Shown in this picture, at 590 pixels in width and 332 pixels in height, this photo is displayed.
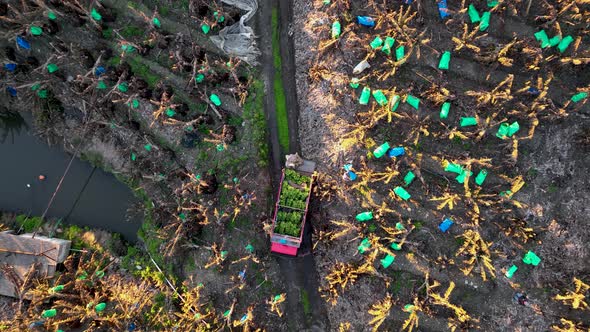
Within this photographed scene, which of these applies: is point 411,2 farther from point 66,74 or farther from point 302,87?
point 66,74

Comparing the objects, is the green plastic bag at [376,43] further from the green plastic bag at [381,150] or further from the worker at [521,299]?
the worker at [521,299]

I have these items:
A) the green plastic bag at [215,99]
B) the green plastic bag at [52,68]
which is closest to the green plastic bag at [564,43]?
the green plastic bag at [215,99]

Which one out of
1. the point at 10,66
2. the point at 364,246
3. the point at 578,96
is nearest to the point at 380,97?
the point at 364,246

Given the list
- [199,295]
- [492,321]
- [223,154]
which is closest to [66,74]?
[223,154]

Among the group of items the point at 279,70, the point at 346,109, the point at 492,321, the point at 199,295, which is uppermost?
the point at 279,70

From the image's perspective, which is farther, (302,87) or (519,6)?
(302,87)

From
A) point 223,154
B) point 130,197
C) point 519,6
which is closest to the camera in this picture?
point 519,6
